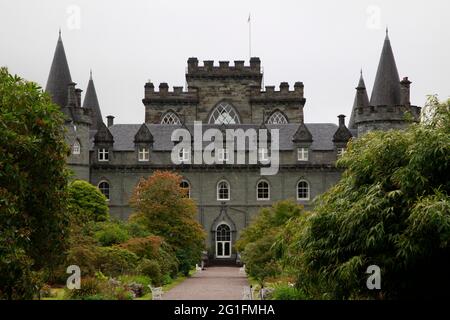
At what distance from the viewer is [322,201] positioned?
20109mm

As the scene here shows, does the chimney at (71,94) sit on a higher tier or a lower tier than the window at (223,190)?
higher

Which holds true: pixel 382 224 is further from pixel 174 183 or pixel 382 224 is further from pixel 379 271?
pixel 174 183

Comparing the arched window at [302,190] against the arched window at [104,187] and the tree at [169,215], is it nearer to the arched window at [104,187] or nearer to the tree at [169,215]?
the arched window at [104,187]

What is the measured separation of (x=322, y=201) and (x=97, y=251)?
13105mm

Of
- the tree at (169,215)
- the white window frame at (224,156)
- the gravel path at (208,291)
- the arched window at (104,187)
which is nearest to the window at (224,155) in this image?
the white window frame at (224,156)

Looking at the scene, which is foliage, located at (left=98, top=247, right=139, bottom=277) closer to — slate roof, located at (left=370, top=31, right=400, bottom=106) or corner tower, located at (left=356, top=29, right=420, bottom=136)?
corner tower, located at (left=356, top=29, right=420, bottom=136)

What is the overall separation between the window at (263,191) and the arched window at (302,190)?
2.34 m

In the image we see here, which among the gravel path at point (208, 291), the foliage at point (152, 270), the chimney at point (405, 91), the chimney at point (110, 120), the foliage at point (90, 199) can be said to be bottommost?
the gravel path at point (208, 291)

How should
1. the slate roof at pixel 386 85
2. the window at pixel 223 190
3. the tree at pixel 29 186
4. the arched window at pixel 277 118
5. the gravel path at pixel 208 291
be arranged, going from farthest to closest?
the arched window at pixel 277 118 → the window at pixel 223 190 → the slate roof at pixel 386 85 → the gravel path at pixel 208 291 → the tree at pixel 29 186

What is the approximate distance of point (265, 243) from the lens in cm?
3656

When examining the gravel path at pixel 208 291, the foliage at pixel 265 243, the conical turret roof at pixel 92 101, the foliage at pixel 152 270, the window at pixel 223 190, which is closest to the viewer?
the gravel path at pixel 208 291

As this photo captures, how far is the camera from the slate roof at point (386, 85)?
2322 inches
